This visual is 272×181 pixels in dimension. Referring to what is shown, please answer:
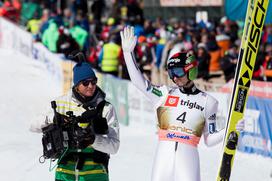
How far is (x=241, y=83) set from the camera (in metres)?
7.34

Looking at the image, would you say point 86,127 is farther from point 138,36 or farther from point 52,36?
point 52,36

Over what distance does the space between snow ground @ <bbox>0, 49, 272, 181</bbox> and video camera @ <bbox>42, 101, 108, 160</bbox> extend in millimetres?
258

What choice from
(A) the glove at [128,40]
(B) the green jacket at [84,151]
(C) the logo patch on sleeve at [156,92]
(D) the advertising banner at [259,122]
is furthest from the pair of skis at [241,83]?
(D) the advertising banner at [259,122]

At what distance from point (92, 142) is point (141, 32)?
14.8 m

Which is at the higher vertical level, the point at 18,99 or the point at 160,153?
the point at 160,153

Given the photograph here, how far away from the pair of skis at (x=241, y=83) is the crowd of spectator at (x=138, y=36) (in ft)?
26.9

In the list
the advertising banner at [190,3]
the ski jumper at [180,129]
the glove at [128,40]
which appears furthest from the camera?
the advertising banner at [190,3]

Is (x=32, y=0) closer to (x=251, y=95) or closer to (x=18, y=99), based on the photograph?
(x=18, y=99)

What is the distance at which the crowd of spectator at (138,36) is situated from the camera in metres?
17.2

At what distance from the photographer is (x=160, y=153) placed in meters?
6.96

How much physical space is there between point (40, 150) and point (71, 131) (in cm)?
760

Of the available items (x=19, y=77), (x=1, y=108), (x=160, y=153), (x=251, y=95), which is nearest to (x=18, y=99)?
(x=1, y=108)

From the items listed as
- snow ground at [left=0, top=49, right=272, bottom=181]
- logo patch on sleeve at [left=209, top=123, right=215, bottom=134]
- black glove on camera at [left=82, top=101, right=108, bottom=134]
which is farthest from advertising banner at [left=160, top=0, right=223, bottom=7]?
black glove on camera at [left=82, top=101, right=108, bottom=134]

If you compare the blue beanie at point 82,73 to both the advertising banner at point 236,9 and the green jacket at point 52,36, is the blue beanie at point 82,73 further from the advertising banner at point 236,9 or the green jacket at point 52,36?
the green jacket at point 52,36
